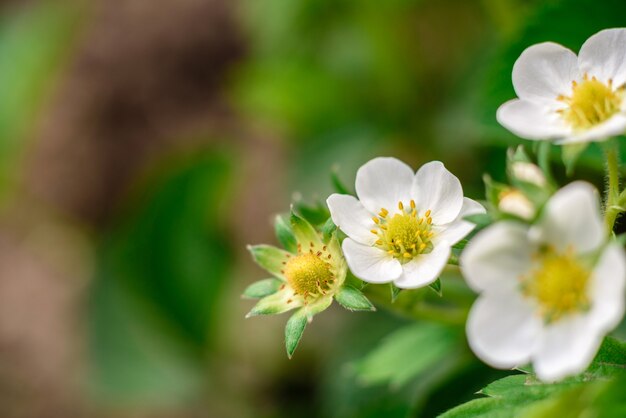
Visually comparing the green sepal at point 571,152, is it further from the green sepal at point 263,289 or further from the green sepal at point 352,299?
the green sepal at point 263,289

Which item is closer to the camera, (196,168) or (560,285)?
(560,285)

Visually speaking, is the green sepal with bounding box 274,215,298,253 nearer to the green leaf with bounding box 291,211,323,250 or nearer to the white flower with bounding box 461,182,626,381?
the green leaf with bounding box 291,211,323,250

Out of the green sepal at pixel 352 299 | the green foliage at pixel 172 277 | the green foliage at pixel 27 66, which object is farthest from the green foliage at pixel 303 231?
the green foliage at pixel 27 66

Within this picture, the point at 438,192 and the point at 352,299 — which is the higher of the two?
the point at 438,192

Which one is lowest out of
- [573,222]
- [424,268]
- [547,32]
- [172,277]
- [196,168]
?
[573,222]

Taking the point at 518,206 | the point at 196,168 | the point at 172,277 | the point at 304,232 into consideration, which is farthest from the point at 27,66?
the point at 518,206

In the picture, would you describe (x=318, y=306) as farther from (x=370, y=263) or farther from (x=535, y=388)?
(x=535, y=388)
